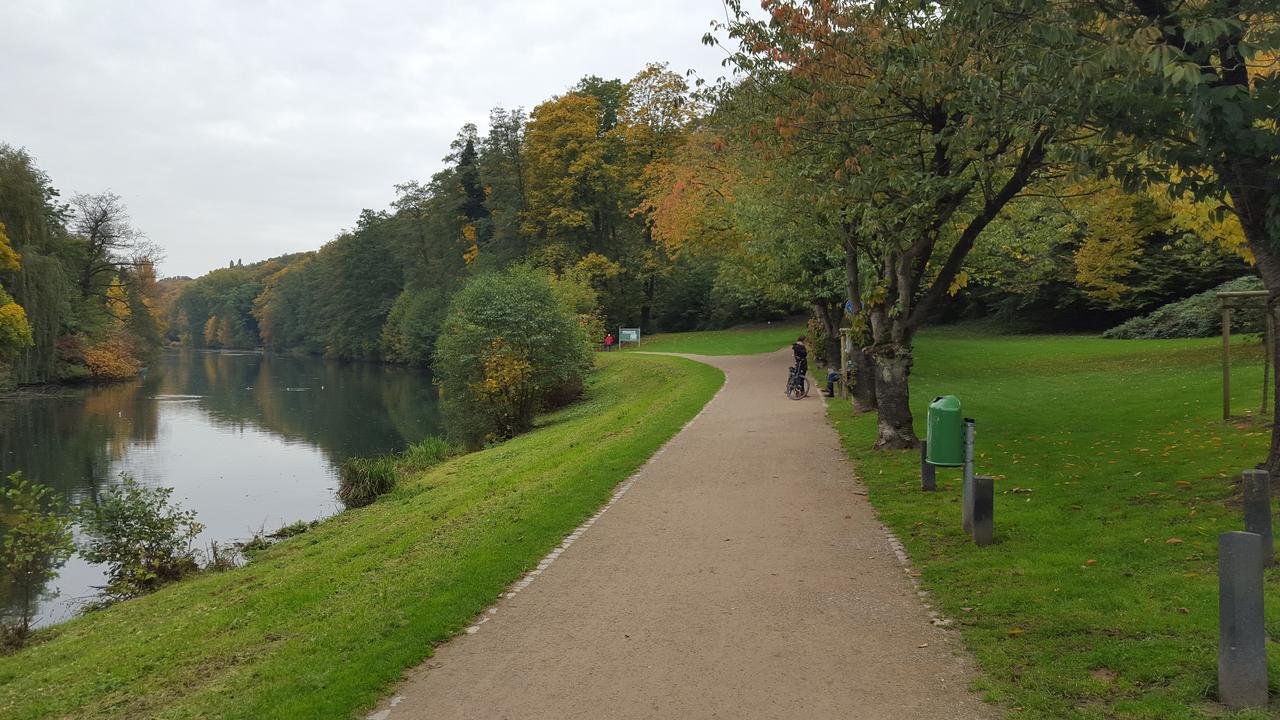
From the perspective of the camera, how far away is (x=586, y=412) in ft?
95.3

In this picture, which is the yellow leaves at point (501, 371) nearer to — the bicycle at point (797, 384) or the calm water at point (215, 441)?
the calm water at point (215, 441)

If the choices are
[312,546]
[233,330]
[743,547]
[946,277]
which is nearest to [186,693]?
[743,547]

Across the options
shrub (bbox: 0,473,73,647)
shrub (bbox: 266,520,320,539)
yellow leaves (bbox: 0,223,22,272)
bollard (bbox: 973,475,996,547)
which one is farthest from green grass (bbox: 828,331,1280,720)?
yellow leaves (bbox: 0,223,22,272)

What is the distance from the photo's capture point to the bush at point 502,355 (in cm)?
2794

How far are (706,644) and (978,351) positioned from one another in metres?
33.3

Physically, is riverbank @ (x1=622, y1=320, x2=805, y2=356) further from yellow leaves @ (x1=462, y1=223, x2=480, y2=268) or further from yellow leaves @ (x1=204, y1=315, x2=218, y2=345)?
yellow leaves @ (x1=204, y1=315, x2=218, y2=345)

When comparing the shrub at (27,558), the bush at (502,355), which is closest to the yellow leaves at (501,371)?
the bush at (502,355)

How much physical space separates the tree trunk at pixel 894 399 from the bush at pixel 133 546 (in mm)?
11046

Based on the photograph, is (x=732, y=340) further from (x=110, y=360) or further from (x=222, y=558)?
(x=222, y=558)

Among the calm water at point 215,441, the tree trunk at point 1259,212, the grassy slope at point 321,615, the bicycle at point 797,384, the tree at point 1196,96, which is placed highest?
the tree at point 1196,96

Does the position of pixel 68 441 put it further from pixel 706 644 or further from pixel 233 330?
pixel 233 330

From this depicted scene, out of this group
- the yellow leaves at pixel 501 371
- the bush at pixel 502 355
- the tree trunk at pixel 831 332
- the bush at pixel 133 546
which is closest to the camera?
the bush at pixel 133 546

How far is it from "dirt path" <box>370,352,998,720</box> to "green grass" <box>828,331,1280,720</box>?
386mm

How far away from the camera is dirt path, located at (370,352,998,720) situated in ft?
16.4
